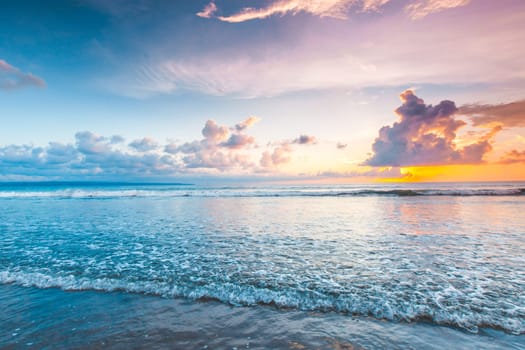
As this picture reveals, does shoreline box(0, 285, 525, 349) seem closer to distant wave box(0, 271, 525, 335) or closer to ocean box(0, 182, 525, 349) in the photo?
ocean box(0, 182, 525, 349)

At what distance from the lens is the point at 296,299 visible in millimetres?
6406

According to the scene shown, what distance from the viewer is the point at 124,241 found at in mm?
12875

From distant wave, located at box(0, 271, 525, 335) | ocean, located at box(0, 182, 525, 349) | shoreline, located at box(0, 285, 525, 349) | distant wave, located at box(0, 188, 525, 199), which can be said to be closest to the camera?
shoreline, located at box(0, 285, 525, 349)

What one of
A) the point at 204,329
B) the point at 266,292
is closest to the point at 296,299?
the point at 266,292

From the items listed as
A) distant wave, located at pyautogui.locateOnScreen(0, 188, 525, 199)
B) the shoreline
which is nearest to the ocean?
the shoreline

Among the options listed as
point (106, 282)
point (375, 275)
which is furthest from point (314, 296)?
point (106, 282)

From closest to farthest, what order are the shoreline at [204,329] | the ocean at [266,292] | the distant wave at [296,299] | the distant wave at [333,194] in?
the shoreline at [204,329] < the ocean at [266,292] < the distant wave at [296,299] < the distant wave at [333,194]

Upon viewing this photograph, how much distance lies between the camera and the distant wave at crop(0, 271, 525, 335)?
17.8 feet

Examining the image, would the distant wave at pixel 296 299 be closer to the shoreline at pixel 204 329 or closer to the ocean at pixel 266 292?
the ocean at pixel 266 292

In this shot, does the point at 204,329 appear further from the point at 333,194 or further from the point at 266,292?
the point at 333,194

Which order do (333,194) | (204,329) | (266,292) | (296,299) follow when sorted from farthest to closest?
1. (333,194)
2. (266,292)
3. (296,299)
4. (204,329)

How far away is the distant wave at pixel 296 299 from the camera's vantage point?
17.8 ft

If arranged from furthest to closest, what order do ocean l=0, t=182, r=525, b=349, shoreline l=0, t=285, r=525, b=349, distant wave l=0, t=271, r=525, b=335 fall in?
1. distant wave l=0, t=271, r=525, b=335
2. ocean l=0, t=182, r=525, b=349
3. shoreline l=0, t=285, r=525, b=349

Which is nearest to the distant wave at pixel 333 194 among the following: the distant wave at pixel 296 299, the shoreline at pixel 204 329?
the distant wave at pixel 296 299
